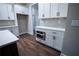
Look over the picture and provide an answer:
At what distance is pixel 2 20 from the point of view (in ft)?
10.4

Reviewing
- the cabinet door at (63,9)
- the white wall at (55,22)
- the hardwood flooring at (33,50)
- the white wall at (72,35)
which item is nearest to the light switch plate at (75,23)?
the white wall at (72,35)

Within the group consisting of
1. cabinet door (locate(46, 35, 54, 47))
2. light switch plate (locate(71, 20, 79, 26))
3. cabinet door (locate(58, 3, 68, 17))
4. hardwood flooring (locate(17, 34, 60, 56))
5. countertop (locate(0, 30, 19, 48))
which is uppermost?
cabinet door (locate(58, 3, 68, 17))

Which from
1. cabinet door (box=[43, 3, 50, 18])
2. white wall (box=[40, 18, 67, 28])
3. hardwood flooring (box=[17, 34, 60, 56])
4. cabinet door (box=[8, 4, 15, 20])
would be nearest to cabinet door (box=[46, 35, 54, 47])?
hardwood flooring (box=[17, 34, 60, 56])

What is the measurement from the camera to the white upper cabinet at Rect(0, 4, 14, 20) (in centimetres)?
300

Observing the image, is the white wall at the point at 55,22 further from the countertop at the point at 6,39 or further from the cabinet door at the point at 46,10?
the countertop at the point at 6,39

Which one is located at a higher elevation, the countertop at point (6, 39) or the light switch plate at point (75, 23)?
the light switch plate at point (75, 23)

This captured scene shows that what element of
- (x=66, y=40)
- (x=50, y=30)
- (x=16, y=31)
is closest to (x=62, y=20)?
(x=50, y=30)

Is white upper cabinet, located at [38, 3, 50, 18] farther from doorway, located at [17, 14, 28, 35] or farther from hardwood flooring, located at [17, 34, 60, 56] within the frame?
hardwood flooring, located at [17, 34, 60, 56]

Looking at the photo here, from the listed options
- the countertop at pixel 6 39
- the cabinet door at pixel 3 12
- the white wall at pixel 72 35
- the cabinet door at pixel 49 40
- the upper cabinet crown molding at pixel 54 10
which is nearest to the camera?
the countertop at pixel 6 39

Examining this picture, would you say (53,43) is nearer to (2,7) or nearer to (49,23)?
(49,23)

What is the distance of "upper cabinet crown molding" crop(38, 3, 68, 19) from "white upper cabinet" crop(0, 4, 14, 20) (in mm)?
1575

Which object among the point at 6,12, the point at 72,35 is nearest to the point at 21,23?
the point at 6,12

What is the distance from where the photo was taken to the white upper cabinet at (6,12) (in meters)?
3.00

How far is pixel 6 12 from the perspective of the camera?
3.20 metres
